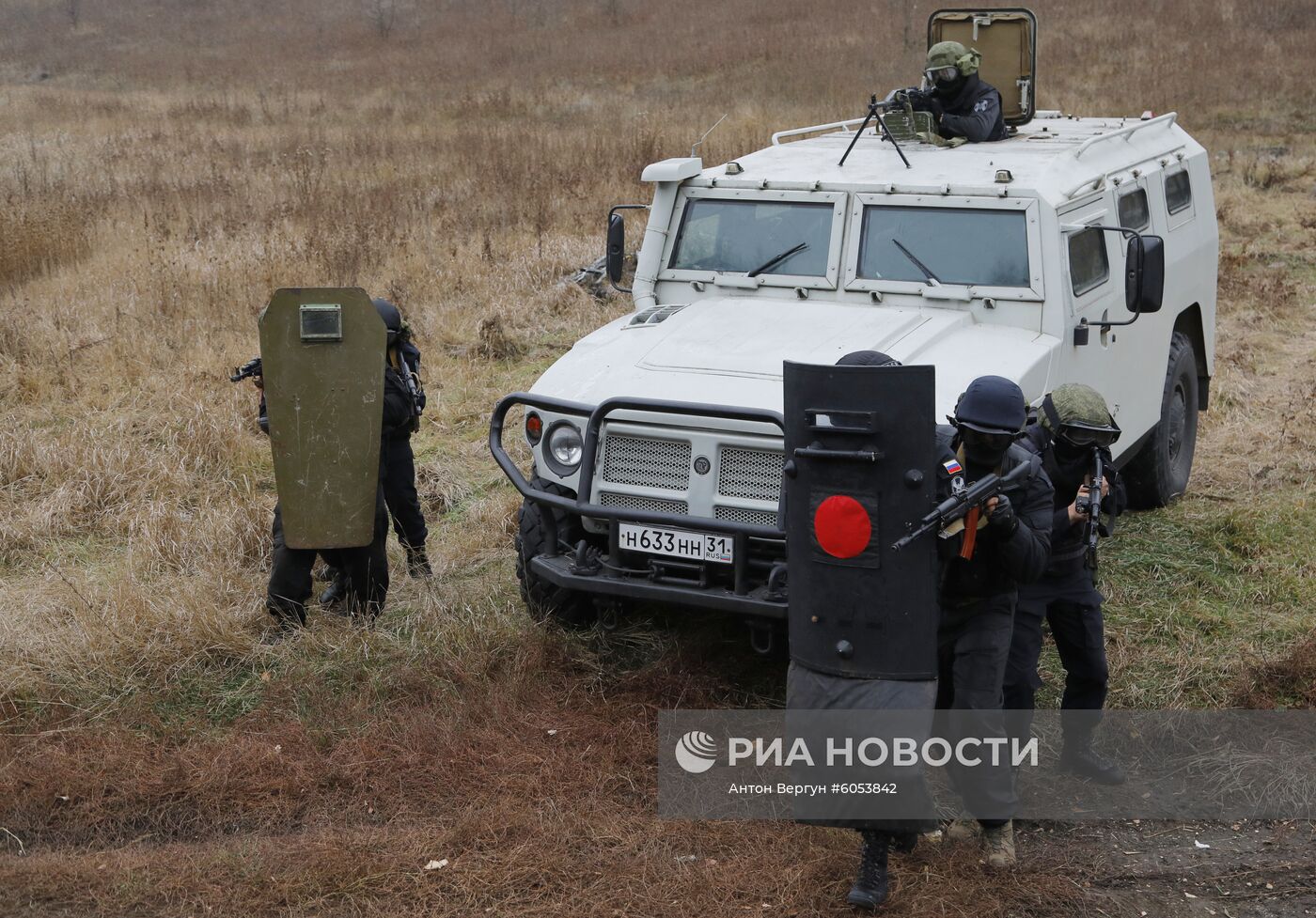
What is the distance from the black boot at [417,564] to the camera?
6.09 m

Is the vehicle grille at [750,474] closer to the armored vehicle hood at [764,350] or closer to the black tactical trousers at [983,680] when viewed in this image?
the armored vehicle hood at [764,350]

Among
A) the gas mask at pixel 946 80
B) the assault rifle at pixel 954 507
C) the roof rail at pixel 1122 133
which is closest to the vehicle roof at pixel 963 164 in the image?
the roof rail at pixel 1122 133

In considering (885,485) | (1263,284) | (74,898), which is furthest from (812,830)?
(1263,284)

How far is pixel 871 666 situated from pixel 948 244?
2.61 meters

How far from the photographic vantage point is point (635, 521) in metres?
4.61

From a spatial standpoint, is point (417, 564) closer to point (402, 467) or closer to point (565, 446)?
point (402, 467)

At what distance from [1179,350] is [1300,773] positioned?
3.10 m

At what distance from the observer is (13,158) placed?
15.9 meters

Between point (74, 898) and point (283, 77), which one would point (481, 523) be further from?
point (283, 77)

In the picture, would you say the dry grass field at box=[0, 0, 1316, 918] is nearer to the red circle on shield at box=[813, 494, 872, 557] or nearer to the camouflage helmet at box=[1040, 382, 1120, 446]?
the red circle on shield at box=[813, 494, 872, 557]

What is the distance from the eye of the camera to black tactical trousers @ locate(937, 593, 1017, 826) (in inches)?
149

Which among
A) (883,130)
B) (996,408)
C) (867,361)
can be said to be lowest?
(996,408)

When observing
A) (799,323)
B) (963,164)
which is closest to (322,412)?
(799,323)

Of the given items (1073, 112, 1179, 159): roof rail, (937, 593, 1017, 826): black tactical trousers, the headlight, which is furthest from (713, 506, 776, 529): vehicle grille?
(1073, 112, 1179, 159): roof rail
